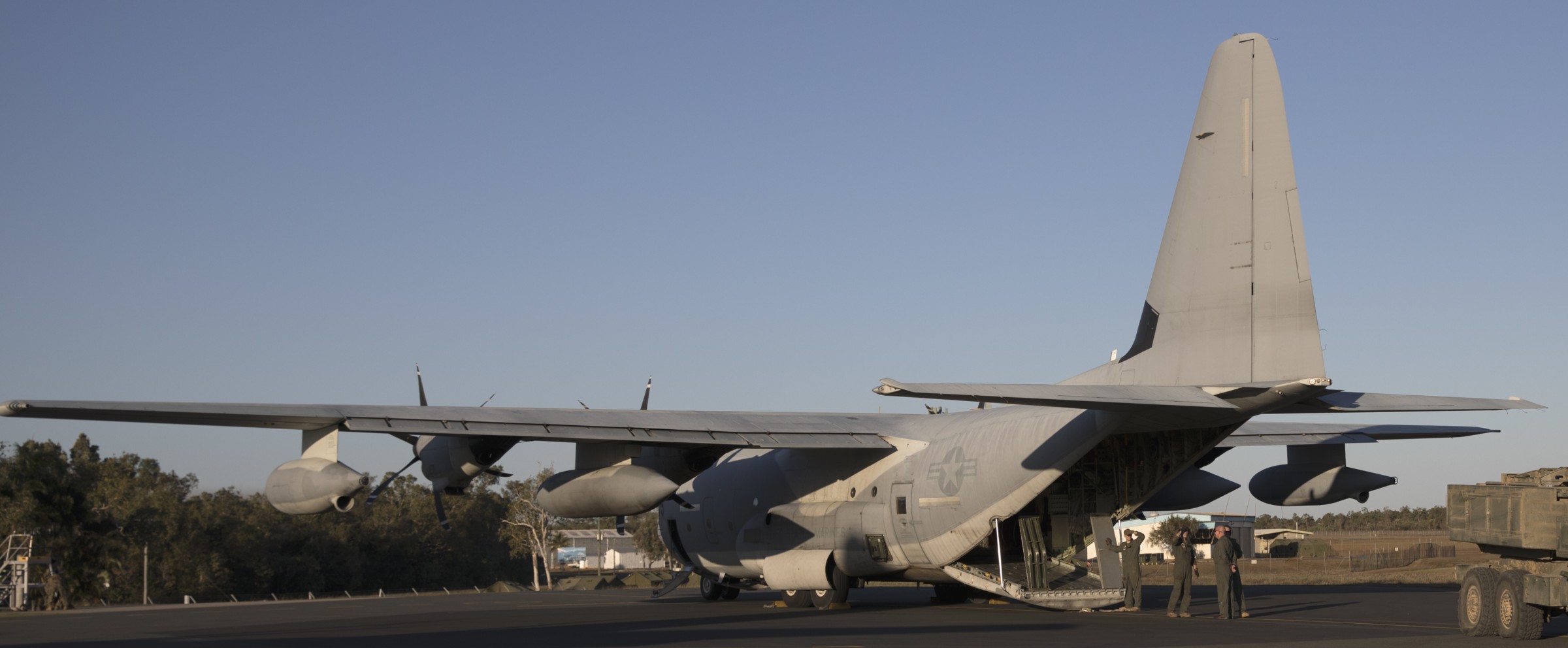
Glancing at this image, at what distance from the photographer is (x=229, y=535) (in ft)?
169

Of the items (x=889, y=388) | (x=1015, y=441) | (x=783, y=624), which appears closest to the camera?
(x=889, y=388)

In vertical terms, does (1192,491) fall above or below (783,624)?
above

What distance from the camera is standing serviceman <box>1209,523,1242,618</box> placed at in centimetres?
1602

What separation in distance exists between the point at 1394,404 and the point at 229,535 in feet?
160

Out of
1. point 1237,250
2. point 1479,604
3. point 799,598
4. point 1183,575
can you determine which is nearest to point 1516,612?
point 1479,604

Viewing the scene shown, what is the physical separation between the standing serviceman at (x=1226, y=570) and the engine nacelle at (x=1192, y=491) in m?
2.74

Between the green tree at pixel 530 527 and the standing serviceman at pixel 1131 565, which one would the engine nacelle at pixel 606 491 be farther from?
the green tree at pixel 530 527

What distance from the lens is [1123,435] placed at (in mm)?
16734

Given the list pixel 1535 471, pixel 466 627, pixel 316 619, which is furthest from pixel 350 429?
pixel 1535 471

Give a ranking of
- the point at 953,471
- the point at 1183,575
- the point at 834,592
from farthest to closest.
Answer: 1. the point at 834,592
2. the point at 953,471
3. the point at 1183,575

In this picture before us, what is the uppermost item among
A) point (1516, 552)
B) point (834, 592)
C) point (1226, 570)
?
point (1516, 552)

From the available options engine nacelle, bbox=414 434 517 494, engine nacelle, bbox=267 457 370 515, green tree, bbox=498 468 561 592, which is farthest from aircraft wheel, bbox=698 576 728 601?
green tree, bbox=498 468 561 592

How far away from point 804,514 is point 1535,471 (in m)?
9.92

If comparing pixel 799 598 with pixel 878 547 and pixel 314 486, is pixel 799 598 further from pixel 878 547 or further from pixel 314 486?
pixel 314 486
